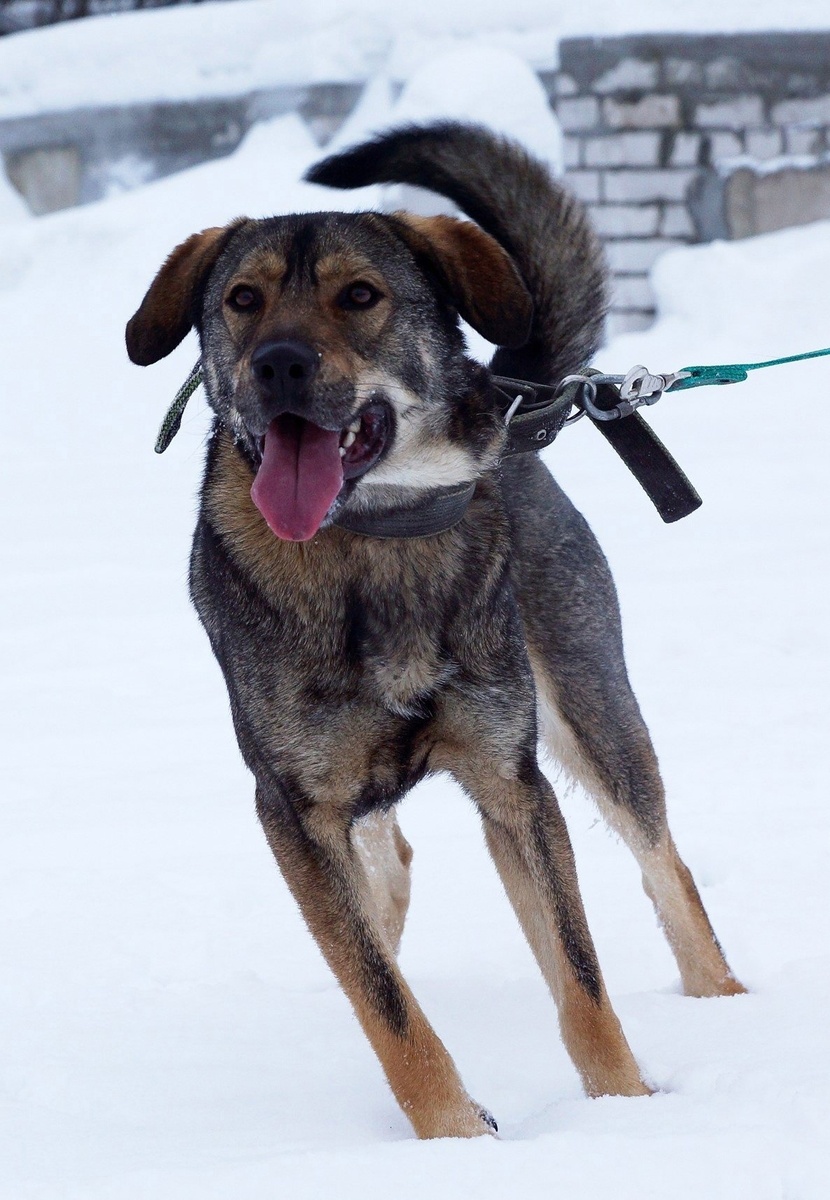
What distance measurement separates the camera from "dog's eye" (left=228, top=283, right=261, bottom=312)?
2.53m

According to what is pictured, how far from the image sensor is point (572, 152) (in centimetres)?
990

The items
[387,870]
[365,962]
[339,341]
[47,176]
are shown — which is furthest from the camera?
[47,176]

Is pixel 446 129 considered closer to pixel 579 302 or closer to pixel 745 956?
pixel 579 302

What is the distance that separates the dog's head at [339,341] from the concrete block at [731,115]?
24.6ft

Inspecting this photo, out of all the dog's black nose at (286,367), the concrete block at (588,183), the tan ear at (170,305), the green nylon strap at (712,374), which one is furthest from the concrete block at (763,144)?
the dog's black nose at (286,367)

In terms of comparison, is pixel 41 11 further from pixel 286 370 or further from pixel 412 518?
pixel 286 370

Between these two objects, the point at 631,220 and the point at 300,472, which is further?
the point at 631,220

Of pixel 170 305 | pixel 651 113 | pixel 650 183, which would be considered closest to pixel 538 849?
pixel 170 305

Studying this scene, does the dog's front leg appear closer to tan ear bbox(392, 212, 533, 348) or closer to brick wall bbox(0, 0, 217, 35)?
tan ear bbox(392, 212, 533, 348)

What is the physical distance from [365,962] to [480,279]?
1.21 metres

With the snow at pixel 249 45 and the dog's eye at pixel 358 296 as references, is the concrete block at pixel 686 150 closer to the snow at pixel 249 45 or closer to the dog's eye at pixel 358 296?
the snow at pixel 249 45

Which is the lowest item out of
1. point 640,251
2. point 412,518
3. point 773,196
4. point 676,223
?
point 640,251

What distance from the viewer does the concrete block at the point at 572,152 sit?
9.86m

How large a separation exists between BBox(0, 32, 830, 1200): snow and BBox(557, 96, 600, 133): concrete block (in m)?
2.45
